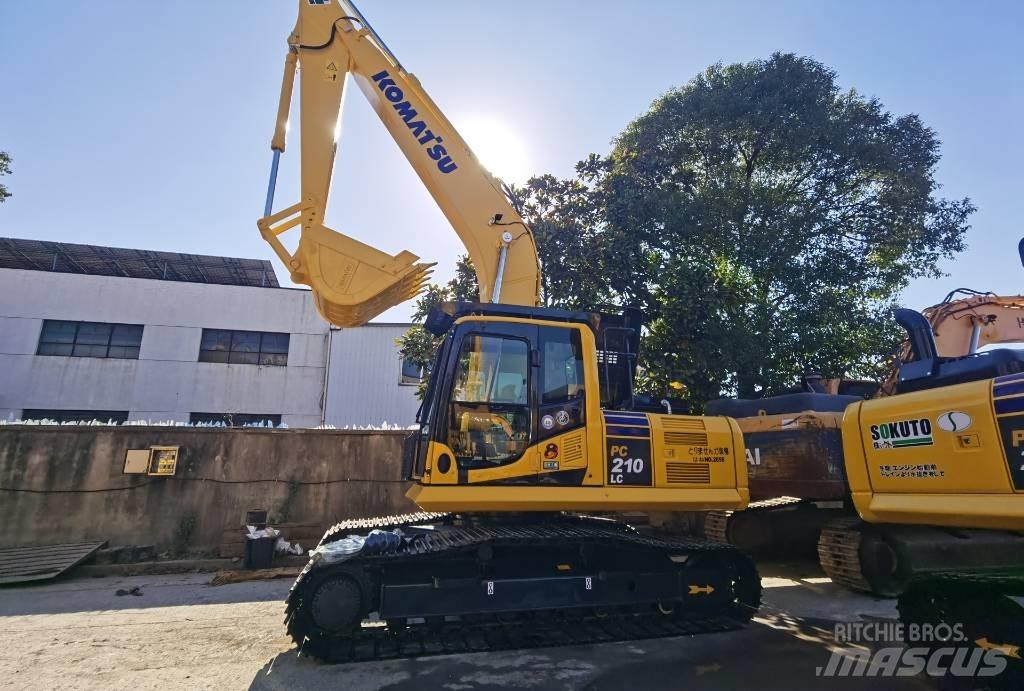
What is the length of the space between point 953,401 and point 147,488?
1102cm

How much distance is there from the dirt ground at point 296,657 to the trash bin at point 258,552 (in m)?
1.80

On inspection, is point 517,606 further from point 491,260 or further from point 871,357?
point 871,357

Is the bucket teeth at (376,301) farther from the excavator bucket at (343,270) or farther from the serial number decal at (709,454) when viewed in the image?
the serial number decal at (709,454)

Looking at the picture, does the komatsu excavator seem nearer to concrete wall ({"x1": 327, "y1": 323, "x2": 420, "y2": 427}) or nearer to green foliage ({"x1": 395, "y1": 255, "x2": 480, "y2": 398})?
green foliage ({"x1": 395, "y1": 255, "x2": 480, "y2": 398})

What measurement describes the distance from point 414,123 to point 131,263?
874 inches

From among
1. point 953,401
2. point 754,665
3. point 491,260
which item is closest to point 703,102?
point 491,260

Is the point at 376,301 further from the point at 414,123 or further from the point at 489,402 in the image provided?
the point at 414,123

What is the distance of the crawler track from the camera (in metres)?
4.24

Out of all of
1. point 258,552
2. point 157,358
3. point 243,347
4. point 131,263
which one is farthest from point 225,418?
point 258,552

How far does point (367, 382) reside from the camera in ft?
71.2

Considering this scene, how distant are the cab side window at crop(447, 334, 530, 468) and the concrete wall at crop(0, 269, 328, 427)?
59.6ft

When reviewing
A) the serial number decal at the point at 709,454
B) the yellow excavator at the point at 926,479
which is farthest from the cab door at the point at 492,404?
the yellow excavator at the point at 926,479

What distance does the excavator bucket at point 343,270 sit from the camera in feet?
19.3
